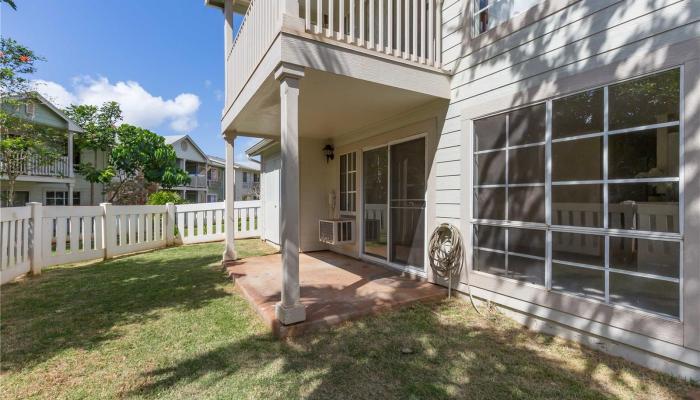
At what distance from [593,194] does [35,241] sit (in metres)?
7.70

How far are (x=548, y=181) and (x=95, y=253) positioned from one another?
788 centimetres

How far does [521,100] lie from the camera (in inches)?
123

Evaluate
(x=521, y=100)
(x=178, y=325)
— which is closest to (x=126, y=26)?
(x=178, y=325)

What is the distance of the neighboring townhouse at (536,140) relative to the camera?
87.9 inches

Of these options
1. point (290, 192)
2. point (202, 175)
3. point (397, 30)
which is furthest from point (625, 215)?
point (202, 175)

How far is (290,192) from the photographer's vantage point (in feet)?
9.44

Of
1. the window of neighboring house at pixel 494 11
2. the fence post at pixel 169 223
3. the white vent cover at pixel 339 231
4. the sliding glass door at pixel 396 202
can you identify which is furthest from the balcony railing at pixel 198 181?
the window of neighboring house at pixel 494 11

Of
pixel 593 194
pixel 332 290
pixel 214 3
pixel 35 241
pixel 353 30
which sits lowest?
pixel 332 290

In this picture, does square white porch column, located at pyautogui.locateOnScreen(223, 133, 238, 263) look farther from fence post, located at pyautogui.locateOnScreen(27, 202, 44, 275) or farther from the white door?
fence post, located at pyautogui.locateOnScreen(27, 202, 44, 275)

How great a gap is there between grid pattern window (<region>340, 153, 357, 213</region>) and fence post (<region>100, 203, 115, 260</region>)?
482cm

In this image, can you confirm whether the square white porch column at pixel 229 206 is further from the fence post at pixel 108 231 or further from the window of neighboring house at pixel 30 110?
the window of neighboring house at pixel 30 110

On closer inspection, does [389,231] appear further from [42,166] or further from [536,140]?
[42,166]

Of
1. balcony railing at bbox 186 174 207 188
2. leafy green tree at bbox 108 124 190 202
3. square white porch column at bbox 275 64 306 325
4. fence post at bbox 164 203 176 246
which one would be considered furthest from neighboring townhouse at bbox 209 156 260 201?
square white porch column at bbox 275 64 306 325

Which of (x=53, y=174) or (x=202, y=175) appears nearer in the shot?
(x=53, y=174)
